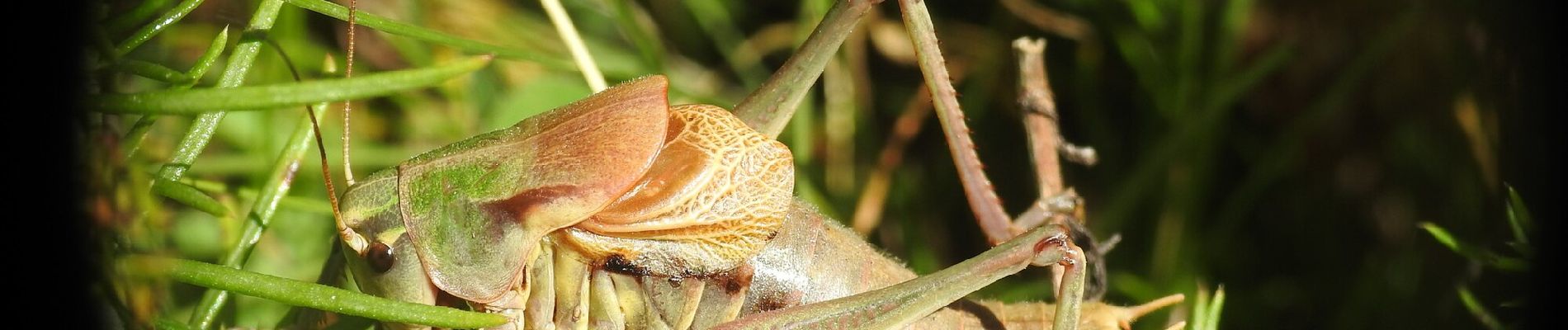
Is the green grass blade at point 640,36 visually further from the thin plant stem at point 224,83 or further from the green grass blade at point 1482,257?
the green grass blade at point 1482,257

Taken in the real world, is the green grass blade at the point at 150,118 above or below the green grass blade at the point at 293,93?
below

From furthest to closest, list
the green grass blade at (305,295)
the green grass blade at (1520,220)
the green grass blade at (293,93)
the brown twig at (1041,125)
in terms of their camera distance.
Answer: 1. the brown twig at (1041,125)
2. the green grass blade at (1520,220)
3. the green grass blade at (305,295)
4. the green grass blade at (293,93)

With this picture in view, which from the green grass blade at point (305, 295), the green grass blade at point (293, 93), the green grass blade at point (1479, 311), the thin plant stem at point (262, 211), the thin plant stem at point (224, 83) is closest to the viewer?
the green grass blade at point (293, 93)

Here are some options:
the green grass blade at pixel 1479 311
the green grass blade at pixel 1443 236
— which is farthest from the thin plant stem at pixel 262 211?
the green grass blade at pixel 1479 311

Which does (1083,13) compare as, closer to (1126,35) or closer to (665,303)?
(1126,35)

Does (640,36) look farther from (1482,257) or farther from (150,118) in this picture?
(1482,257)

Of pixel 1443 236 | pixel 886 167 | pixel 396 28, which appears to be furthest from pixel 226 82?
pixel 1443 236

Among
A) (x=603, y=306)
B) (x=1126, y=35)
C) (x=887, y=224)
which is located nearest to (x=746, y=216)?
(x=603, y=306)
